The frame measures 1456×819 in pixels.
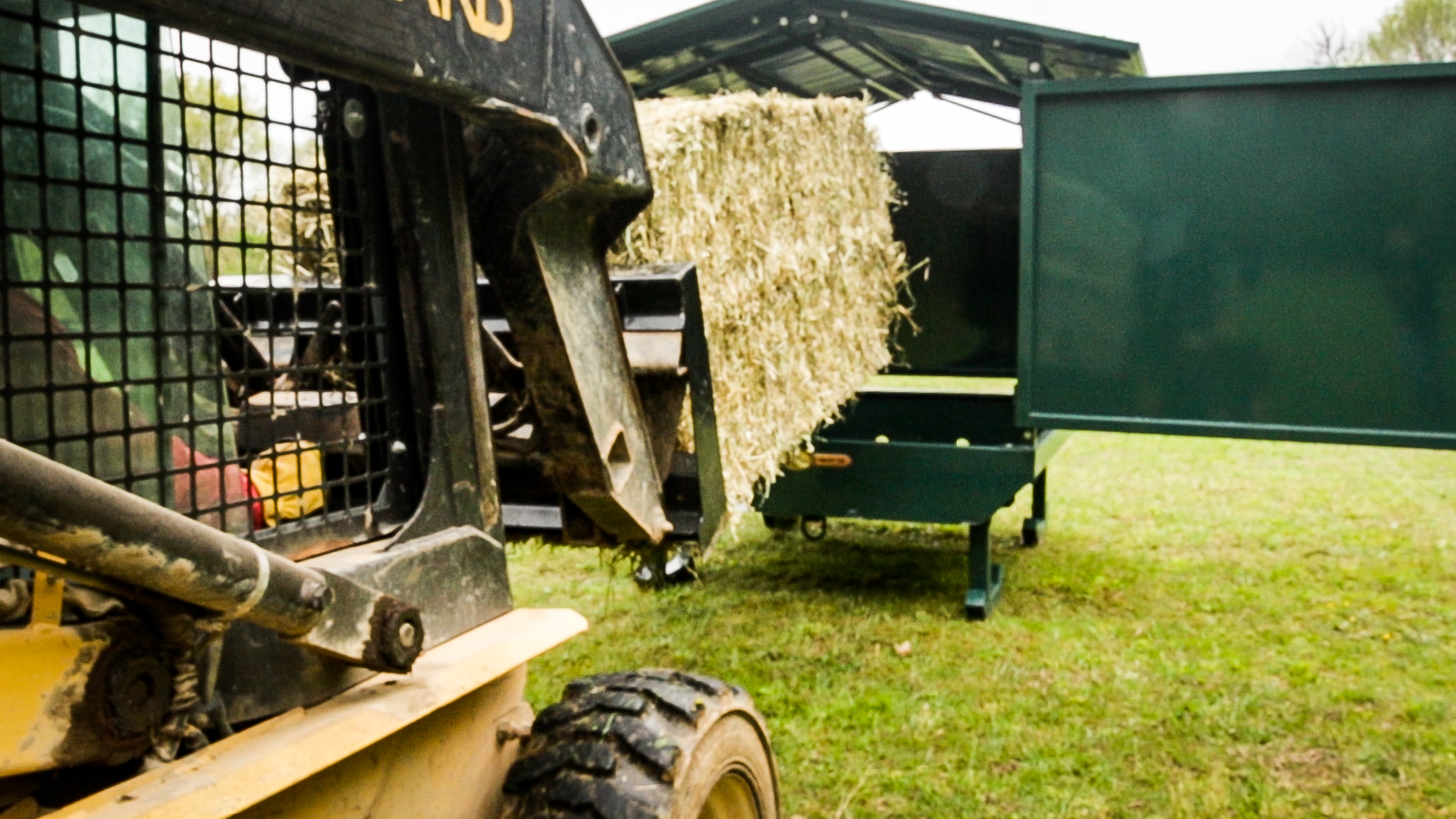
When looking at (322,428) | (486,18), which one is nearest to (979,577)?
(322,428)

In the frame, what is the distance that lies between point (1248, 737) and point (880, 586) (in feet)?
7.34

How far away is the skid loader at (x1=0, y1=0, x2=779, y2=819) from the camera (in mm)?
1212

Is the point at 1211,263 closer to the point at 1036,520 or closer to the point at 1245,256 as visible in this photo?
the point at 1245,256

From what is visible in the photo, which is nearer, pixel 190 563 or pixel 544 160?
pixel 190 563

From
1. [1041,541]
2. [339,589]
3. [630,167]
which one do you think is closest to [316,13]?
[339,589]

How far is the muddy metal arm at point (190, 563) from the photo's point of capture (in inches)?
40.4

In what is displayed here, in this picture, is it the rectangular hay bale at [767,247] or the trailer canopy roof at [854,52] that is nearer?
the rectangular hay bale at [767,247]

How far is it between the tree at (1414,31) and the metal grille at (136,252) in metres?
21.2

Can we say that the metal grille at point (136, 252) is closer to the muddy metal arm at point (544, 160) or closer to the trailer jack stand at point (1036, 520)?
the muddy metal arm at point (544, 160)

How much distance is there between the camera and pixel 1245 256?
402cm

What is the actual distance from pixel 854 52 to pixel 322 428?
509cm

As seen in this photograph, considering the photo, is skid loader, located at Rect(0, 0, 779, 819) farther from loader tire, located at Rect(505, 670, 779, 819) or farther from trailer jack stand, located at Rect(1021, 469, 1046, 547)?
trailer jack stand, located at Rect(1021, 469, 1046, 547)

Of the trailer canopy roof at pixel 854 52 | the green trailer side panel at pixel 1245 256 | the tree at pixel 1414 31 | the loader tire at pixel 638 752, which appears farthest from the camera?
the tree at pixel 1414 31

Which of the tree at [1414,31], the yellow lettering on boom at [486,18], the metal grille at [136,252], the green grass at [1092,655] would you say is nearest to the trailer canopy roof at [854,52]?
the green grass at [1092,655]
